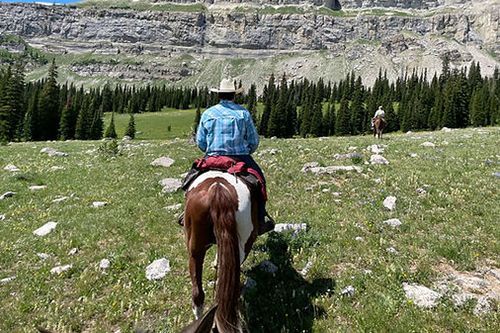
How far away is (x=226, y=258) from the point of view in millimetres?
6184

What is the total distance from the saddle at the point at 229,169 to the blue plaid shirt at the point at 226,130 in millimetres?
340

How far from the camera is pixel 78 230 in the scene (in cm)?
1192

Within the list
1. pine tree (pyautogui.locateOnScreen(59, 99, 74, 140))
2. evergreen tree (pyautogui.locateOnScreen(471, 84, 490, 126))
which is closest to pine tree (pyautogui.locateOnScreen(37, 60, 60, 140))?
pine tree (pyautogui.locateOnScreen(59, 99, 74, 140))

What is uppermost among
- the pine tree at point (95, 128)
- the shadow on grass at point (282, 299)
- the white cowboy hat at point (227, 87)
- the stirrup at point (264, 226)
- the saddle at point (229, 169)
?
the white cowboy hat at point (227, 87)

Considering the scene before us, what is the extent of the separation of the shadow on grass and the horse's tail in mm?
1197

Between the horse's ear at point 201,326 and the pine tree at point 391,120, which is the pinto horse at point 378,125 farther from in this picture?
the pine tree at point 391,120

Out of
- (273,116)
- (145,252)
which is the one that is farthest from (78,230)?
(273,116)

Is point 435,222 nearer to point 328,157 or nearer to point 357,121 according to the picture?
point 328,157

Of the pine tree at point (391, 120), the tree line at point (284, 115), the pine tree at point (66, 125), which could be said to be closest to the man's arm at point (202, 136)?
the tree line at point (284, 115)

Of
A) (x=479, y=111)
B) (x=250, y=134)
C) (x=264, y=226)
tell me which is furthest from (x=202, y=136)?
(x=479, y=111)

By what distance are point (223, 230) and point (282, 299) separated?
2.40 m

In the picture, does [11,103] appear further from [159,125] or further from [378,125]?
[378,125]

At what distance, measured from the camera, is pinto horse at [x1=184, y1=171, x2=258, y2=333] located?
5871 millimetres

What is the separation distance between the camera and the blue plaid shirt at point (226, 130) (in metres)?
8.18
